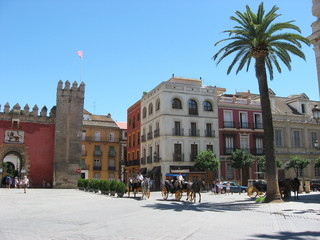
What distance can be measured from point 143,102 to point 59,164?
15.1 meters

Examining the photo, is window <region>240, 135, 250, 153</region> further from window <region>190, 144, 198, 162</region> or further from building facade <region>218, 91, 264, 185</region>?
window <region>190, 144, 198, 162</region>

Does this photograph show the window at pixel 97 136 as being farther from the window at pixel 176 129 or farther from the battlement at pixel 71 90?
the window at pixel 176 129

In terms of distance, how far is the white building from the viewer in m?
39.9

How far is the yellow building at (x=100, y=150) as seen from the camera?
5576cm

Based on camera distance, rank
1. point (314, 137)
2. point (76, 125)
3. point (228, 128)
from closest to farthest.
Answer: point (76, 125) < point (228, 128) < point (314, 137)

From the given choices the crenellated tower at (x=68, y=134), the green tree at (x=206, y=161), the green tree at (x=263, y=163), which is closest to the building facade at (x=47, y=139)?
the crenellated tower at (x=68, y=134)

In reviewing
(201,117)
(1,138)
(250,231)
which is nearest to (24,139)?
(1,138)

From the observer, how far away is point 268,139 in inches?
778

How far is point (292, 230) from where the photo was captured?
9.36m

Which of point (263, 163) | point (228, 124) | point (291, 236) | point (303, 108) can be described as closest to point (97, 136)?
point (228, 124)

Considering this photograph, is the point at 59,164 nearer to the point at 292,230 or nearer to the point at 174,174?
the point at 174,174

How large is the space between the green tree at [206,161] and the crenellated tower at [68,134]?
14.0m

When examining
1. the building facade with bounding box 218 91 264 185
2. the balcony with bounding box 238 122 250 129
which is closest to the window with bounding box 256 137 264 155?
the building facade with bounding box 218 91 264 185

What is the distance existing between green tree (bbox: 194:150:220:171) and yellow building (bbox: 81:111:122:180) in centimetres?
2304
